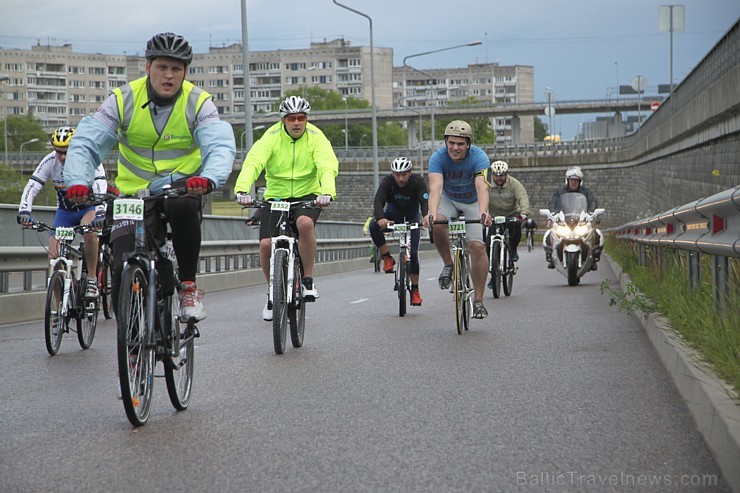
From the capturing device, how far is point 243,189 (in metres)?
9.87

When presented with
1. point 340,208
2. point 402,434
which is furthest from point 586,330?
point 340,208

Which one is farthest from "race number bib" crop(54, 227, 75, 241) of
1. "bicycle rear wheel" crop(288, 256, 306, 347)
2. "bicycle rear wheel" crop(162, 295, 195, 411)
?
"bicycle rear wheel" crop(162, 295, 195, 411)

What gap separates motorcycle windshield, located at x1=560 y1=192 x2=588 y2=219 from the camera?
1858 cm

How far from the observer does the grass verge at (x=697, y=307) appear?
19.6ft

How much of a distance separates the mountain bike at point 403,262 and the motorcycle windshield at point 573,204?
593 centimetres

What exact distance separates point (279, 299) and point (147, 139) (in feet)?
8.52

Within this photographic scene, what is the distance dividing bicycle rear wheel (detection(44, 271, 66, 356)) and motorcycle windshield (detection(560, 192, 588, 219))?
10.2 metres

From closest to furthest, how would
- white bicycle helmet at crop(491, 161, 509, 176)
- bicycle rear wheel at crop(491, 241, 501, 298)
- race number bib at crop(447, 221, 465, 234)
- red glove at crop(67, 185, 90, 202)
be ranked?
red glove at crop(67, 185, 90, 202) < race number bib at crop(447, 221, 465, 234) < bicycle rear wheel at crop(491, 241, 501, 298) < white bicycle helmet at crop(491, 161, 509, 176)

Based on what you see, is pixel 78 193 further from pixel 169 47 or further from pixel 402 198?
pixel 402 198

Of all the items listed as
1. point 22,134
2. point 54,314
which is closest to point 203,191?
point 54,314

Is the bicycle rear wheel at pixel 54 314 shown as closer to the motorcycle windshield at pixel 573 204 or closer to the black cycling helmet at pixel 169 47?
the black cycling helmet at pixel 169 47

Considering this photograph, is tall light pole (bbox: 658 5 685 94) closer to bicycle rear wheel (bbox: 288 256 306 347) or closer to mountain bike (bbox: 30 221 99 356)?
bicycle rear wheel (bbox: 288 256 306 347)

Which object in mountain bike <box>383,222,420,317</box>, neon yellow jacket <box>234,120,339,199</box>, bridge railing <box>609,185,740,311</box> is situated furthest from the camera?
mountain bike <box>383,222,420,317</box>

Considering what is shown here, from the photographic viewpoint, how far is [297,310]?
9766mm
